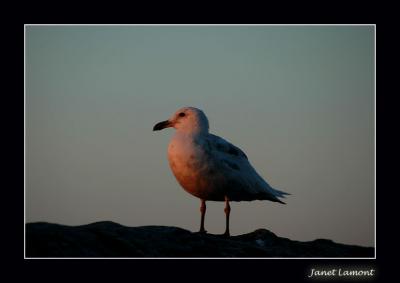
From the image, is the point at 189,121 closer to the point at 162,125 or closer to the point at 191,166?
the point at 162,125

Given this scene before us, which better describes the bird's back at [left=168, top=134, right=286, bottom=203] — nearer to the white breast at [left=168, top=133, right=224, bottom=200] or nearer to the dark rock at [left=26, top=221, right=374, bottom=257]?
the white breast at [left=168, top=133, right=224, bottom=200]

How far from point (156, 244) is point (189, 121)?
4.85 m

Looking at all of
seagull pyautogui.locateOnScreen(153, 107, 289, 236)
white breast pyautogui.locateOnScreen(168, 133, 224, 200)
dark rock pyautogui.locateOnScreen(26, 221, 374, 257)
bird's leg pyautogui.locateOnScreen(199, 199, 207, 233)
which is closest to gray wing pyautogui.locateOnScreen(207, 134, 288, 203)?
seagull pyautogui.locateOnScreen(153, 107, 289, 236)

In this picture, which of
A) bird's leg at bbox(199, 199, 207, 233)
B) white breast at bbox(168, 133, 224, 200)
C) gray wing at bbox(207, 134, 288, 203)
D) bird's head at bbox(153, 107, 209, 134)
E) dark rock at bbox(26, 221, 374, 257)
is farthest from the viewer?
bird's head at bbox(153, 107, 209, 134)

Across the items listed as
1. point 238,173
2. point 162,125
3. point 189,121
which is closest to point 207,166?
point 238,173

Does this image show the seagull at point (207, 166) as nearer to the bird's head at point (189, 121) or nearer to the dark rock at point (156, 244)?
the bird's head at point (189, 121)

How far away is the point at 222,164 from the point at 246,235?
1873 mm

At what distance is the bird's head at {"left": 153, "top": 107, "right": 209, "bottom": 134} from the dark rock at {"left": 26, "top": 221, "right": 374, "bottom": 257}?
302 cm

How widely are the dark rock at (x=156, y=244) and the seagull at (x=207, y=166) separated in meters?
1.35

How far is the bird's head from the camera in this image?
17.6 metres

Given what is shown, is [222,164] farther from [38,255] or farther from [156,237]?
[38,255]

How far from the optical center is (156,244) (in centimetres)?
1373

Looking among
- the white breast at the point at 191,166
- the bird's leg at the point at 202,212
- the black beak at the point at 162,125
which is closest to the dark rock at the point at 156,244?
the bird's leg at the point at 202,212

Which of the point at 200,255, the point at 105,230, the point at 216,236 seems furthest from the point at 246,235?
the point at 105,230
